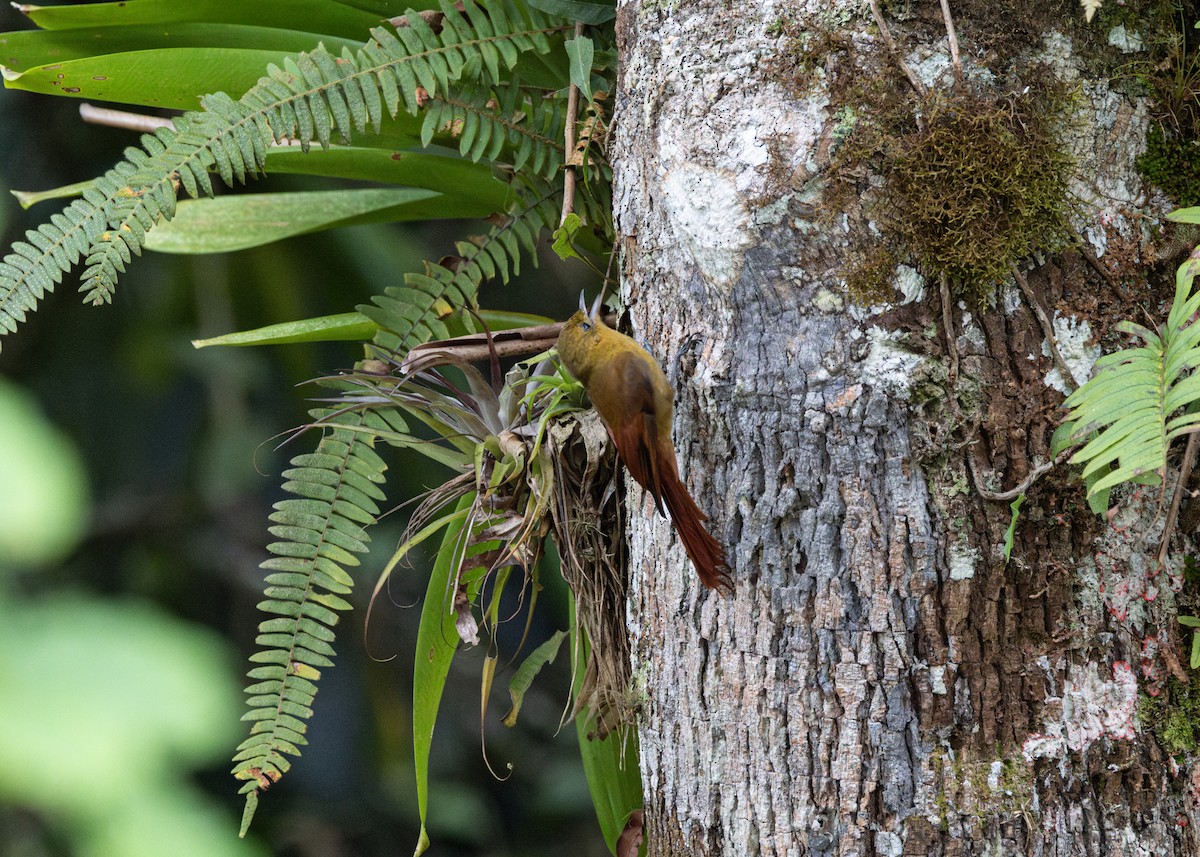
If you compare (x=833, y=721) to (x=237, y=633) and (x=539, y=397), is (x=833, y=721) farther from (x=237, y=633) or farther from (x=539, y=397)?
(x=237, y=633)

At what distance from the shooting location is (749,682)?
1.02 meters

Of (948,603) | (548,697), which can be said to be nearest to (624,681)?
(948,603)

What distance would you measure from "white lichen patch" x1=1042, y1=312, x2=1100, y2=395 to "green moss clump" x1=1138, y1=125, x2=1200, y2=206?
184 millimetres

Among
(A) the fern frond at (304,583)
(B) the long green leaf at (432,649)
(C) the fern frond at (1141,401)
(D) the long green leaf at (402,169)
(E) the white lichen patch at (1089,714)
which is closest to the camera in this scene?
(C) the fern frond at (1141,401)

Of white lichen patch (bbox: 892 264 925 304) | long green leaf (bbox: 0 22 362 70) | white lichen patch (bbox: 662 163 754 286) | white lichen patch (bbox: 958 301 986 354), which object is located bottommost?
white lichen patch (bbox: 958 301 986 354)

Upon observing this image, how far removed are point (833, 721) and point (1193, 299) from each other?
20.5 inches

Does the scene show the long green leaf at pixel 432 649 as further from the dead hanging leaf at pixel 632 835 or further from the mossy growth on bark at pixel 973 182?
the mossy growth on bark at pixel 973 182

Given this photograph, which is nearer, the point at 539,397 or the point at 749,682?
the point at 749,682

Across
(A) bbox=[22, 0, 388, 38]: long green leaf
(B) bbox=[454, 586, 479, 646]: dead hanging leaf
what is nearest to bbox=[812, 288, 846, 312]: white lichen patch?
(B) bbox=[454, 586, 479, 646]: dead hanging leaf

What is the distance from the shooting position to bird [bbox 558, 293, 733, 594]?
101 centimetres

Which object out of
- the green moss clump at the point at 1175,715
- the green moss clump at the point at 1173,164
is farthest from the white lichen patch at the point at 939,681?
the green moss clump at the point at 1173,164

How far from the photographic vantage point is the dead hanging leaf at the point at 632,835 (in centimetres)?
136

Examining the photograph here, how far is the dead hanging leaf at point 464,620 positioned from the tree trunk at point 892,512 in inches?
14.3

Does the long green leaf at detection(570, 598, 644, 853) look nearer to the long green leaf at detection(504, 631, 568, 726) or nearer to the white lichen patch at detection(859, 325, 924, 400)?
the long green leaf at detection(504, 631, 568, 726)
